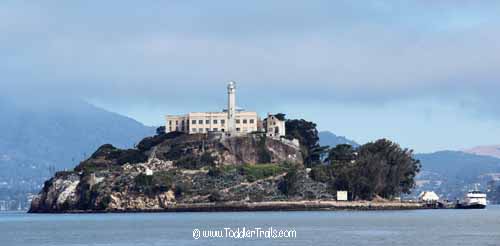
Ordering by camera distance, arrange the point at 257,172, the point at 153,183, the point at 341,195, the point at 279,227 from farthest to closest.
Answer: the point at 257,172 < the point at 341,195 < the point at 153,183 < the point at 279,227

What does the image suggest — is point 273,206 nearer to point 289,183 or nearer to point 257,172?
point 289,183

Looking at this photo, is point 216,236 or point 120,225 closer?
point 216,236

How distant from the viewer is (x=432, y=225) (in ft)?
449

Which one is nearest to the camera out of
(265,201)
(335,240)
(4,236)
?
(335,240)

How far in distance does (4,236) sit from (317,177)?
262 feet

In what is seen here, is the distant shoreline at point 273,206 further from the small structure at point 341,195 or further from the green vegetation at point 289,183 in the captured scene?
the green vegetation at point 289,183

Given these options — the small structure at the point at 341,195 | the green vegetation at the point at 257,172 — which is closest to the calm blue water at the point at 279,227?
the green vegetation at the point at 257,172

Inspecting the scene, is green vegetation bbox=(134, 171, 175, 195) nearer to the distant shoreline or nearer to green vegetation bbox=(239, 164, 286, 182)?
the distant shoreline

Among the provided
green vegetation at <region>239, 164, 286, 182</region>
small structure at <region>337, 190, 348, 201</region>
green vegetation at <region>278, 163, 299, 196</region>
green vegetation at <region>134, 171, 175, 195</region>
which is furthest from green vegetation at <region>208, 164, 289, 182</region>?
small structure at <region>337, 190, 348, 201</region>

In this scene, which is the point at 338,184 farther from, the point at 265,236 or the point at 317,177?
the point at 265,236

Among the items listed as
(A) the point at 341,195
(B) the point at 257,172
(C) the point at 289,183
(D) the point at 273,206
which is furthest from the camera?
(B) the point at 257,172

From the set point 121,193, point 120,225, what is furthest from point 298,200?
point 120,225

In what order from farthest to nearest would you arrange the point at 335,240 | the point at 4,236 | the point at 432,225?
the point at 432,225 < the point at 4,236 < the point at 335,240

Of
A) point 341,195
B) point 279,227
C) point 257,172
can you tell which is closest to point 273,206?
point 257,172
